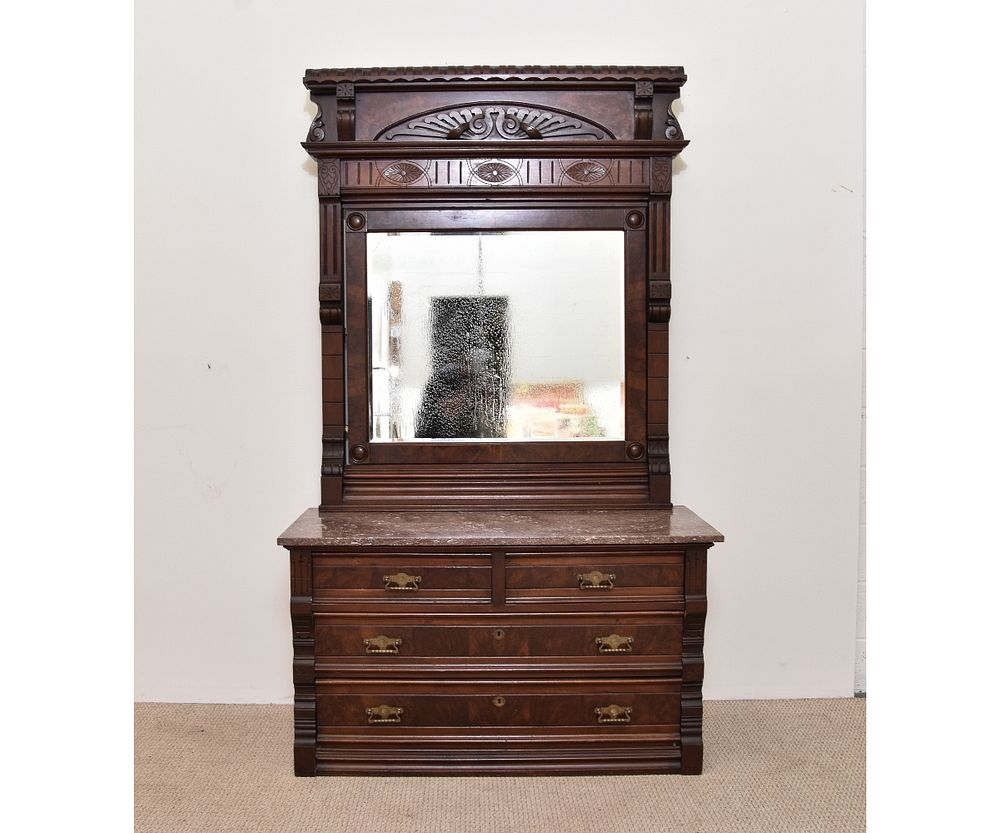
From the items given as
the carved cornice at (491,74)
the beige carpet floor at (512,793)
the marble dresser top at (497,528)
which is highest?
the carved cornice at (491,74)

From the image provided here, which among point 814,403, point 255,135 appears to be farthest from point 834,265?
point 255,135

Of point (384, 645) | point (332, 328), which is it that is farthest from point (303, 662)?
point (332, 328)

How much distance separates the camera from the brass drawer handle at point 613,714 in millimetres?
2600

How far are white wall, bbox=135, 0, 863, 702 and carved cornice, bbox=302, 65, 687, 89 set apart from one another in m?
0.22

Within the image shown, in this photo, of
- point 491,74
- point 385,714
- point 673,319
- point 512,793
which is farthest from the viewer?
point 673,319

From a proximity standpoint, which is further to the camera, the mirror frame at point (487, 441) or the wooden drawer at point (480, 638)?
the mirror frame at point (487, 441)

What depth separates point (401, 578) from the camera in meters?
2.59

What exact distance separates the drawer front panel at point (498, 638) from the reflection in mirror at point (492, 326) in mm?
→ 719

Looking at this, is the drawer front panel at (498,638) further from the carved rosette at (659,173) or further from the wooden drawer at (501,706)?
the carved rosette at (659,173)

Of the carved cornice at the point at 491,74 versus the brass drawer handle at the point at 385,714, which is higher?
the carved cornice at the point at 491,74

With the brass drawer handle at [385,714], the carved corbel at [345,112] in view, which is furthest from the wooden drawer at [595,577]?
the carved corbel at [345,112]

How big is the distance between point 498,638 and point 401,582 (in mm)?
353

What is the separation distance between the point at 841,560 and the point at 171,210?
292 cm

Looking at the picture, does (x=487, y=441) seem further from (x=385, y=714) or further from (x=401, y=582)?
(x=385, y=714)
